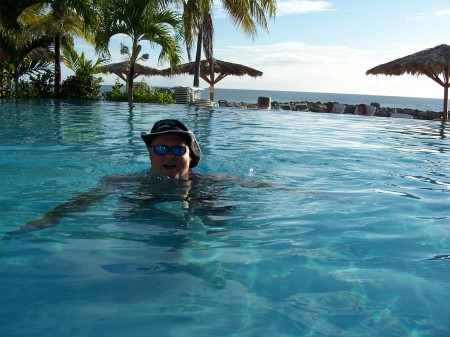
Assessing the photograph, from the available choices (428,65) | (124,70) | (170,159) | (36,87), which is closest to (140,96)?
(36,87)

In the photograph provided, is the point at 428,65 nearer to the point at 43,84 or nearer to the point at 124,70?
the point at 43,84

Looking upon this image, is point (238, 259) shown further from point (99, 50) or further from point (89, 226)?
point (99, 50)

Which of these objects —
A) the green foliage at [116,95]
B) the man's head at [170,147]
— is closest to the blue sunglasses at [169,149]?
the man's head at [170,147]

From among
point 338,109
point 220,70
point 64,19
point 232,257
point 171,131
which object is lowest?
point 232,257

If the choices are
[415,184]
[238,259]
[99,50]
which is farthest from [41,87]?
[238,259]

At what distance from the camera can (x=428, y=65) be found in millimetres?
17609

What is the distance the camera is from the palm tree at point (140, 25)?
16219 millimetres

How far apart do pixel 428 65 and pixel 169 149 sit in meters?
16.2

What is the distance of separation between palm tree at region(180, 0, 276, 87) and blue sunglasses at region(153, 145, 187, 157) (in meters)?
15.1

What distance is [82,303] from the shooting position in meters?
2.07

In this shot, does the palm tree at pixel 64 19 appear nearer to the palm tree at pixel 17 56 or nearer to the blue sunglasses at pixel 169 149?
the palm tree at pixel 17 56

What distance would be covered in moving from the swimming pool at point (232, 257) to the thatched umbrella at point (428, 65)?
1361 cm

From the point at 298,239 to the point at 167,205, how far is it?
113 cm

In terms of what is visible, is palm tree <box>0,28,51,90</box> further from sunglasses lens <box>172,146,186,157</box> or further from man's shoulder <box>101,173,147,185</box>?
sunglasses lens <box>172,146,186,157</box>
